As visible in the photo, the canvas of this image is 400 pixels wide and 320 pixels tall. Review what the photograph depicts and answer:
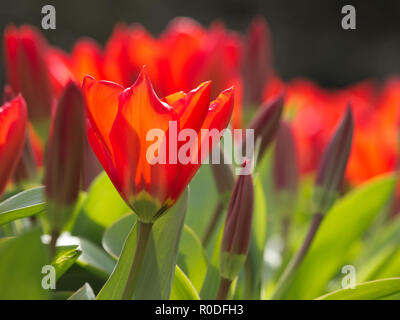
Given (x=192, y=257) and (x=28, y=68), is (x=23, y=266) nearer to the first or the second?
(x=192, y=257)

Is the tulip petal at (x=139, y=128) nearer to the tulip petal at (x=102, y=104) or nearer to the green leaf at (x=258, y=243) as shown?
the tulip petal at (x=102, y=104)

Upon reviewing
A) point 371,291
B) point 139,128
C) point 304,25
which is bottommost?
point 371,291

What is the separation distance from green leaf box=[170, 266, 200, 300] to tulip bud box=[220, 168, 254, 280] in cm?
2

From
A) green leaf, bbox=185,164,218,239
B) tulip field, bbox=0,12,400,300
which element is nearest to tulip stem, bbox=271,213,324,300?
tulip field, bbox=0,12,400,300

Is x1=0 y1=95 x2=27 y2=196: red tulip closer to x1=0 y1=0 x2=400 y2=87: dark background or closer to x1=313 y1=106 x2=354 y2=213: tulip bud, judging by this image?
x1=313 y1=106 x2=354 y2=213: tulip bud

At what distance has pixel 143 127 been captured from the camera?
0.37m

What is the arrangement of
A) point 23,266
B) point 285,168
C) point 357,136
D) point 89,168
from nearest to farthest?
point 23,266 < point 89,168 < point 285,168 < point 357,136

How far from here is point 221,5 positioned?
12.7ft

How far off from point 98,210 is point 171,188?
0.50ft

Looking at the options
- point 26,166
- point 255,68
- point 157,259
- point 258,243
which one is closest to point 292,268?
point 258,243

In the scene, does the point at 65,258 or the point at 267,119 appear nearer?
the point at 65,258

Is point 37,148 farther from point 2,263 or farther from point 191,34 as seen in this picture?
point 2,263

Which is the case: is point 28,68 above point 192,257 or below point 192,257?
above

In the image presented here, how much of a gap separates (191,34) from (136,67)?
0.34ft
